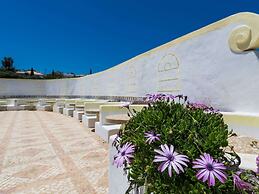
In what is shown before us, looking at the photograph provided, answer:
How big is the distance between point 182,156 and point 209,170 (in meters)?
0.12

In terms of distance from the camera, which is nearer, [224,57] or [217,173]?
[217,173]

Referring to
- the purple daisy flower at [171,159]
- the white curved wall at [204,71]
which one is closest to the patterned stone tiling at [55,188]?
the purple daisy flower at [171,159]

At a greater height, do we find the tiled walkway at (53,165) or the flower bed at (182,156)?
the flower bed at (182,156)

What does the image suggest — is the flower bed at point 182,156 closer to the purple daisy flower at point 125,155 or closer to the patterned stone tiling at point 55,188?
the purple daisy flower at point 125,155

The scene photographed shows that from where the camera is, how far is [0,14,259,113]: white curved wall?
409cm

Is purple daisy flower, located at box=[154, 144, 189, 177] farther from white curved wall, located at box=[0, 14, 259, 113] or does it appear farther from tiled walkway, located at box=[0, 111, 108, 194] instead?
white curved wall, located at box=[0, 14, 259, 113]

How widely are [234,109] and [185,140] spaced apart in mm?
3823

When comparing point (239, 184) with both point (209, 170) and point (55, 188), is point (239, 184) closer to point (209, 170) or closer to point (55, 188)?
point (209, 170)

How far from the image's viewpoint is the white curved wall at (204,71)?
4.09m

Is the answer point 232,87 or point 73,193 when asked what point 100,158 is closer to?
point 73,193

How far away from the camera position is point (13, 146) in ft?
14.2

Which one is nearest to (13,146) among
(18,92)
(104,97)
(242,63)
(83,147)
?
A: (83,147)

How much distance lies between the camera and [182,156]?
903 mm

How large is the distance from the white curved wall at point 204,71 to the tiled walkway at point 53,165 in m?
2.75
